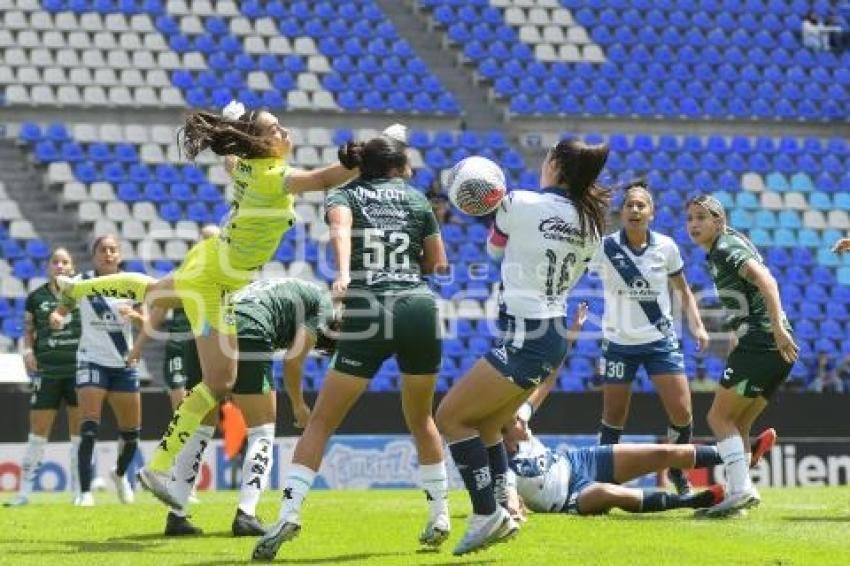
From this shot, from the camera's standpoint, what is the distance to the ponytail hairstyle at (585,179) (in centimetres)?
897

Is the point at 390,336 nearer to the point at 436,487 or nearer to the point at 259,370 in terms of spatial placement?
the point at 436,487

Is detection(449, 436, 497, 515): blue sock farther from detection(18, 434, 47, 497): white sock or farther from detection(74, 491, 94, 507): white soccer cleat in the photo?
detection(18, 434, 47, 497): white sock

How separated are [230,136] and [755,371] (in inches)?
175

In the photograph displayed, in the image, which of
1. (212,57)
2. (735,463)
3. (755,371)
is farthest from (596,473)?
A: (212,57)

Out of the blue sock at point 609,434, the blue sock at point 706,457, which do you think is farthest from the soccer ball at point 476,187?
the blue sock at point 609,434

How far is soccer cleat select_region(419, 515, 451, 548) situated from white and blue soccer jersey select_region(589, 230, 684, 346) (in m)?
4.22

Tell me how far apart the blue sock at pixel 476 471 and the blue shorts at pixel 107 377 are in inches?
283

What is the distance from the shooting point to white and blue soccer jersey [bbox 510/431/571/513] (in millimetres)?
11656

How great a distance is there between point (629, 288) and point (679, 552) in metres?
4.73

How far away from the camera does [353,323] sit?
890 centimetres

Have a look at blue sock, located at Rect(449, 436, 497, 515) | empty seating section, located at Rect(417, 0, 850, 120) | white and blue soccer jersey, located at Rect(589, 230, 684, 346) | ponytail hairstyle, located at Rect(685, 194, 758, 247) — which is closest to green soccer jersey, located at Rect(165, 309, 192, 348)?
white and blue soccer jersey, located at Rect(589, 230, 684, 346)

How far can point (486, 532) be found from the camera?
28.3 feet

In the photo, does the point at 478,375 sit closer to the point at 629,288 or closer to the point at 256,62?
the point at 629,288

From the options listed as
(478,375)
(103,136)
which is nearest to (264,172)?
(478,375)
